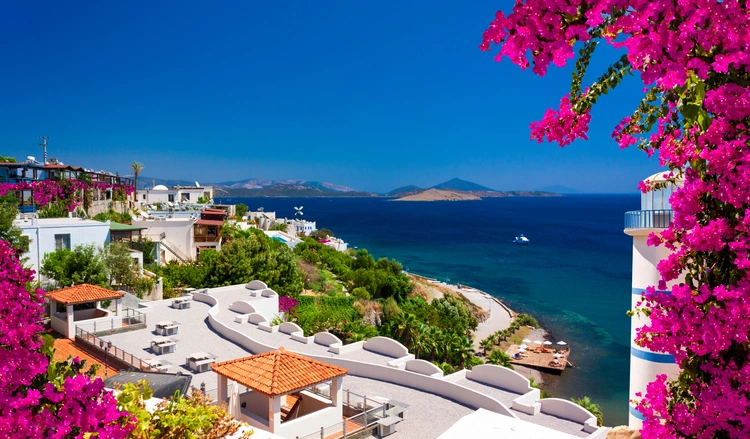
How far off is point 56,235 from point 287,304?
1212 centimetres

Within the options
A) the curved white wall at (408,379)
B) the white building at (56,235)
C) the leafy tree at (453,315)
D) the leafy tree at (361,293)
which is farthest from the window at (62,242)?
the leafy tree at (453,315)

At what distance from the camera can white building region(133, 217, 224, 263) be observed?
133 ft

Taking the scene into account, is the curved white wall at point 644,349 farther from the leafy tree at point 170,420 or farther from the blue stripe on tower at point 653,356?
the leafy tree at point 170,420

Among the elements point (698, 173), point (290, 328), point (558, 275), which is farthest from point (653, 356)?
point (558, 275)

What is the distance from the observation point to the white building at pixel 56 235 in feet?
86.4

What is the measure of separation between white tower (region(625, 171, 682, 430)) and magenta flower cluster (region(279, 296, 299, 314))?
72.9ft

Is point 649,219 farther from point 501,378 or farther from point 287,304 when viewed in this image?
point 287,304

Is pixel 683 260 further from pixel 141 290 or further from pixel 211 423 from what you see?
pixel 141 290

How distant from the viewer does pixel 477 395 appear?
15141 millimetres

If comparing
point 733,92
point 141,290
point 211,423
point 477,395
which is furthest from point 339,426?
point 141,290

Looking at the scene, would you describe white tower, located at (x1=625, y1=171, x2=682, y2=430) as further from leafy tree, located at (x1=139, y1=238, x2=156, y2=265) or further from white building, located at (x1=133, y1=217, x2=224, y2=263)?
white building, located at (x1=133, y1=217, x2=224, y2=263)

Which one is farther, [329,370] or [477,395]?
[477,395]

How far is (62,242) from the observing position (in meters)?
27.6

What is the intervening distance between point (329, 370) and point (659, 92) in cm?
1155
